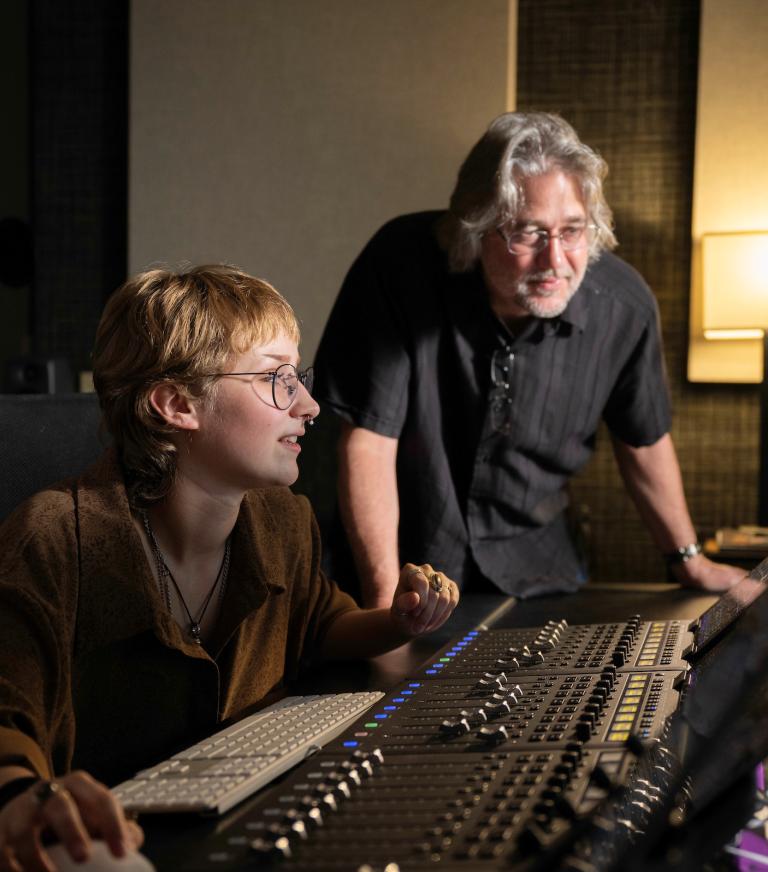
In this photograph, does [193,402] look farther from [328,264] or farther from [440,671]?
[328,264]

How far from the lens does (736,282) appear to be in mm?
3090

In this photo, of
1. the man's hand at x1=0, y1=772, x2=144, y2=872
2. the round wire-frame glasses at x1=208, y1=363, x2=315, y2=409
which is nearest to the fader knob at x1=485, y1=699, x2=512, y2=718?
the man's hand at x1=0, y1=772, x2=144, y2=872

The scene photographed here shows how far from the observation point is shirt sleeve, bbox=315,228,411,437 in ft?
6.40

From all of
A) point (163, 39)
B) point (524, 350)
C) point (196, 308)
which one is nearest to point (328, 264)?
point (163, 39)

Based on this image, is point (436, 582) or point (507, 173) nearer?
point (436, 582)

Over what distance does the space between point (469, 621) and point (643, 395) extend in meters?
0.68

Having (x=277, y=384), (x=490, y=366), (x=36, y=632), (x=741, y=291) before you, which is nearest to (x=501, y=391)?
→ (x=490, y=366)

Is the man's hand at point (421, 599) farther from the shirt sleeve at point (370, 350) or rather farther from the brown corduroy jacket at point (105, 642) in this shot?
the shirt sleeve at point (370, 350)

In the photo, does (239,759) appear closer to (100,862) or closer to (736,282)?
(100,862)

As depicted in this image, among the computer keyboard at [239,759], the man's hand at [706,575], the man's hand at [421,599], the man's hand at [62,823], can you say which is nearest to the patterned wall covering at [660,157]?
the man's hand at [706,575]

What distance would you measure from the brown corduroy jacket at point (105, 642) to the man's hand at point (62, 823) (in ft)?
0.77

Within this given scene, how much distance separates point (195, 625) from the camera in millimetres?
1294

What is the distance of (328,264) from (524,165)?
70.5 inches

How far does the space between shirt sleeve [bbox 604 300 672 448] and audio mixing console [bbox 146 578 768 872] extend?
99 cm
